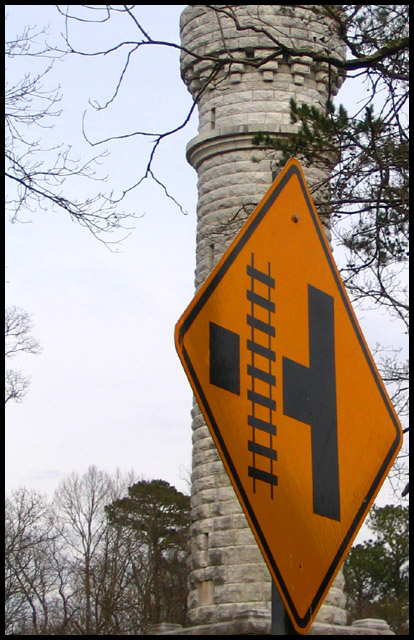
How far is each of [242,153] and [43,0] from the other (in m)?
13.5

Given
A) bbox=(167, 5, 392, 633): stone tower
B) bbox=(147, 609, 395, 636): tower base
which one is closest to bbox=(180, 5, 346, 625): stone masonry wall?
bbox=(167, 5, 392, 633): stone tower

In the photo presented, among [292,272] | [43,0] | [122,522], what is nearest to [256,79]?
[43,0]

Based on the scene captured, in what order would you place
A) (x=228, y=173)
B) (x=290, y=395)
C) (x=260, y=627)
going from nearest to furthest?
(x=290, y=395), (x=260, y=627), (x=228, y=173)

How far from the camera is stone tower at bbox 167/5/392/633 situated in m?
18.6

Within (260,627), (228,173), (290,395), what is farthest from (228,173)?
(290,395)

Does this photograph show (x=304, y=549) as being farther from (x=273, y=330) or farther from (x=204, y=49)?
(x=204, y=49)

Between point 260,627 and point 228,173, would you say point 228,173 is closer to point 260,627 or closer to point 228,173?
point 228,173

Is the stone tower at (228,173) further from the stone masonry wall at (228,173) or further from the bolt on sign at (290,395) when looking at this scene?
the bolt on sign at (290,395)

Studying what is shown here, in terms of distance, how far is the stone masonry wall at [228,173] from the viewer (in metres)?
18.6

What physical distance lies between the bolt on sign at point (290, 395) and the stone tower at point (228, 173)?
51.3 ft

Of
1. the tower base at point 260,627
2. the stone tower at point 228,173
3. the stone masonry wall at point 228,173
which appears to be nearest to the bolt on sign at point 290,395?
the tower base at point 260,627

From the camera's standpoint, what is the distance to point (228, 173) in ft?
67.9

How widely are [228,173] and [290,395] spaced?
18.3 metres

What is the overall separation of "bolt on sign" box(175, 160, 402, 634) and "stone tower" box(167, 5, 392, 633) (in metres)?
15.6
